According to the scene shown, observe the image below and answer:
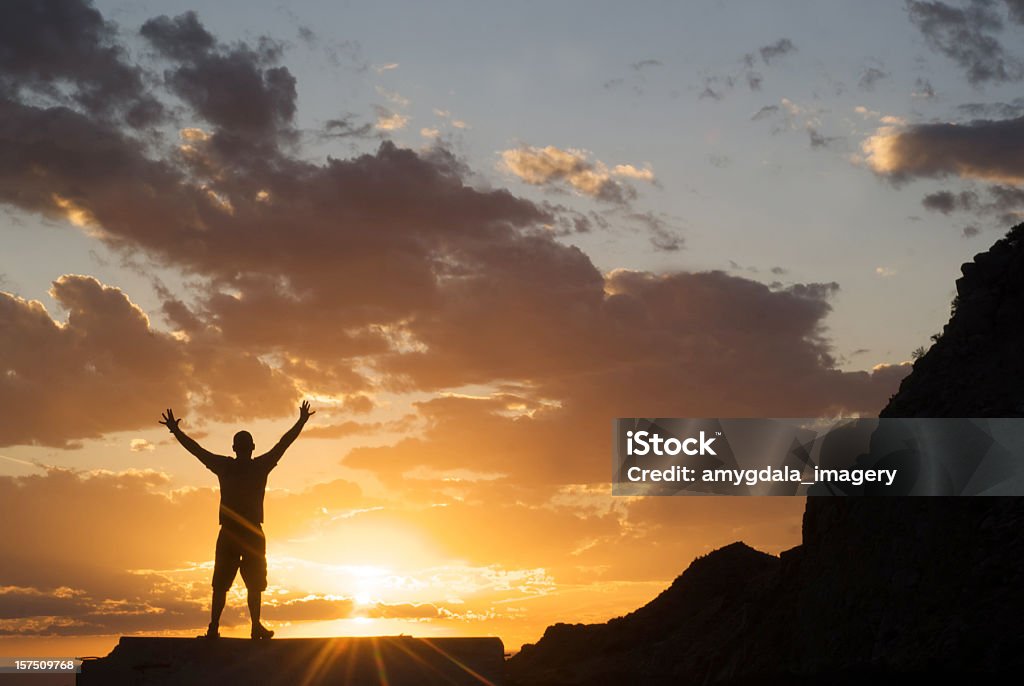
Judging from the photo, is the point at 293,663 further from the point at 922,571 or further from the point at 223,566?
the point at 922,571

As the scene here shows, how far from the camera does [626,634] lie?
7794 centimetres

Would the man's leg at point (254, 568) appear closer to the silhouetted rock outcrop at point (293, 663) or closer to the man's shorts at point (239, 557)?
the man's shorts at point (239, 557)

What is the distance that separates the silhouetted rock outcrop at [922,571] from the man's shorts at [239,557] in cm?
2920

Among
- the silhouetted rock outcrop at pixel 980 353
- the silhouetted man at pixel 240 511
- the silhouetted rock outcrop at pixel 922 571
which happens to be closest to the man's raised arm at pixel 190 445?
the silhouetted man at pixel 240 511

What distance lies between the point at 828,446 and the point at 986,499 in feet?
29.0

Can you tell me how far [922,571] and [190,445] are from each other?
33837 millimetres

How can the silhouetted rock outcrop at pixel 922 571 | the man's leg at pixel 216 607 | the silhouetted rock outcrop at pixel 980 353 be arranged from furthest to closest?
the silhouetted rock outcrop at pixel 980 353 < the silhouetted rock outcrop at pixel 922 571 < the man's leg at pixel 216 607

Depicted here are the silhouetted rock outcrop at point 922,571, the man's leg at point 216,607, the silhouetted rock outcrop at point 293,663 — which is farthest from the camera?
the silhouetted rock outcrop at point 922,571

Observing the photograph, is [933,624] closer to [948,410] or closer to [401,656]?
[948,410]

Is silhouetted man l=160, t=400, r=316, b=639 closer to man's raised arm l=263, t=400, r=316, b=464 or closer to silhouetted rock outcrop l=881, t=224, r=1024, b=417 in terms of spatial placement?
man's raised arm l=263, t=400, r=316, b=464

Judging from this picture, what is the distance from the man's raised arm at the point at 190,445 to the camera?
15727 mm

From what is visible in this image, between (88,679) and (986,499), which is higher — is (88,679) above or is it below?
below

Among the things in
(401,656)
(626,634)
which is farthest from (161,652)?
(626,634)

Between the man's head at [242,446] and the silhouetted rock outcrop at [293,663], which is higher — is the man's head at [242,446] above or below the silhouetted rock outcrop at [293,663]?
above
